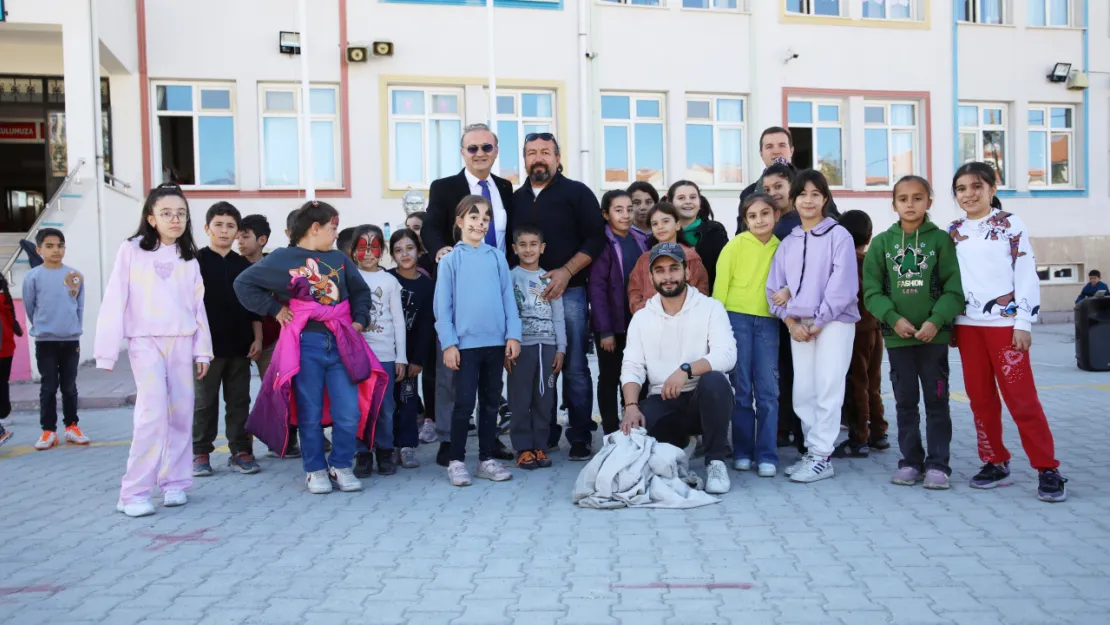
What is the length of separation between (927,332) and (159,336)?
4.49 metres

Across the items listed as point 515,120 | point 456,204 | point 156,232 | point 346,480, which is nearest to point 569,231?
point 456,204

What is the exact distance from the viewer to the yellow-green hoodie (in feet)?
20.3

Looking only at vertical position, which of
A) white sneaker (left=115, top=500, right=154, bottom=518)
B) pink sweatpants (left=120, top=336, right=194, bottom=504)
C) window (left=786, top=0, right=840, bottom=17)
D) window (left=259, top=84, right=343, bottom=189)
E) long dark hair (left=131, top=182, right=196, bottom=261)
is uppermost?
window (left=786, top=0, right=840, bottom=17)

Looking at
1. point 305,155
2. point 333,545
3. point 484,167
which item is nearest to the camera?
point 333,545

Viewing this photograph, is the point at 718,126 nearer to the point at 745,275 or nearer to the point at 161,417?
the point at 745,275

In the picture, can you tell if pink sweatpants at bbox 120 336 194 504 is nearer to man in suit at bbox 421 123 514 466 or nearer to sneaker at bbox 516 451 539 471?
man in suit at bbox 421 123 514 466

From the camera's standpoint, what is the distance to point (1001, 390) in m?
5.52

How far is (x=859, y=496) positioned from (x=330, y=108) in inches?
575

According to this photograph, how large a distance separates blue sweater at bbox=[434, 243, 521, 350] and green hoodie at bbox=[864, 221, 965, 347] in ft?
7.49


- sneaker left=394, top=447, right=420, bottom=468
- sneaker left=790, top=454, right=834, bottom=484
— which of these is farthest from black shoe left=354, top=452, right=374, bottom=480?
sneaker left=790, top=454, right=834, bottom=484

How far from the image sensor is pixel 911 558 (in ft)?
14.1

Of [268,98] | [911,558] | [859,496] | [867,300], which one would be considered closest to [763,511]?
[859,496]

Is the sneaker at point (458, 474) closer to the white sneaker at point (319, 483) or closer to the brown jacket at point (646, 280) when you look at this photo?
the white sneaker at point (319, 483)

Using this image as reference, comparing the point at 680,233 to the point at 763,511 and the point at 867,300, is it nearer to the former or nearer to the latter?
the point at 867,300
